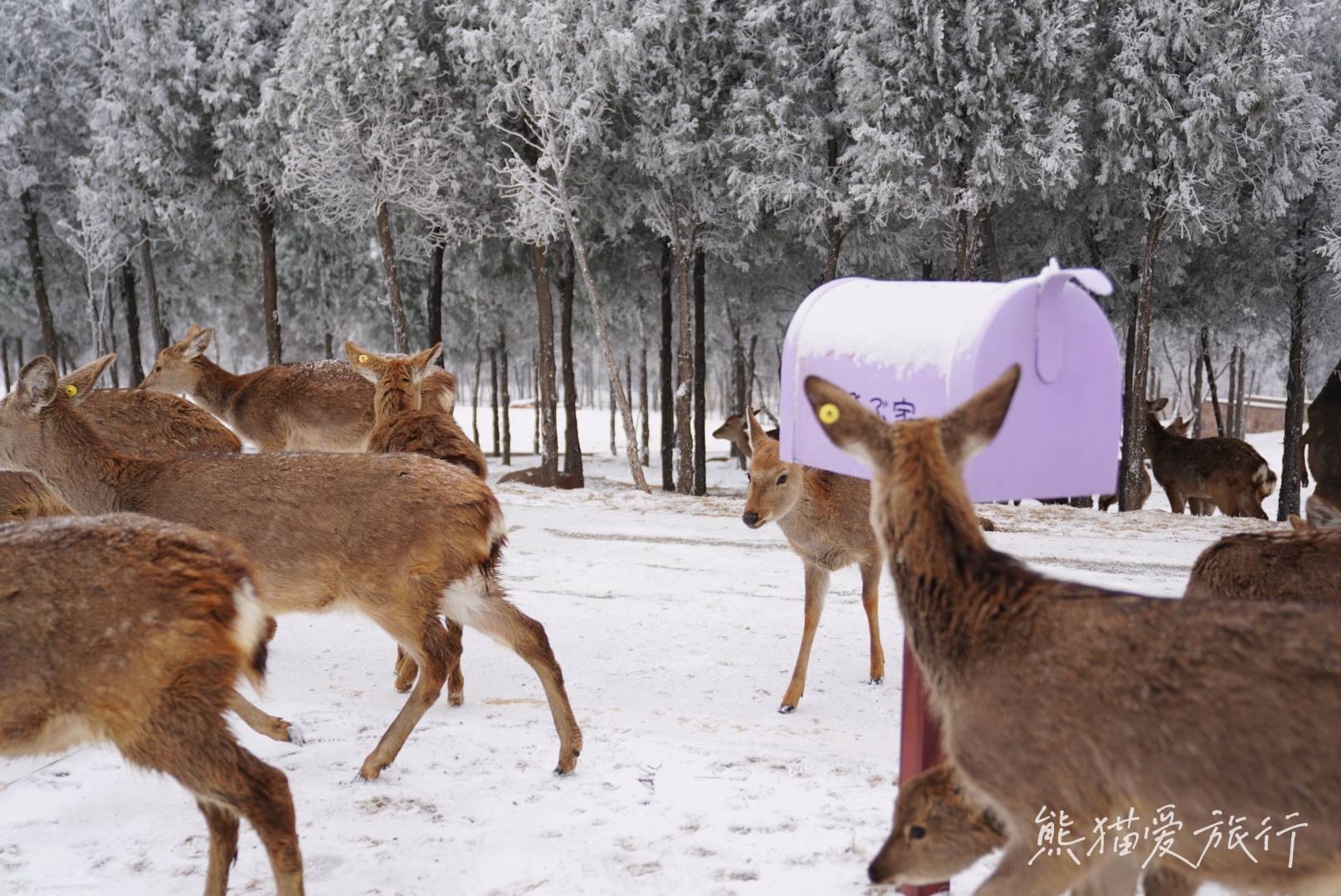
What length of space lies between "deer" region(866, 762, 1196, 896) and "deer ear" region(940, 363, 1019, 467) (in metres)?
0.98

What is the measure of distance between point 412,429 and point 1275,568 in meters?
5.20

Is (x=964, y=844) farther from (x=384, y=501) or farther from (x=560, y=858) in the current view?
(x=384, y=501)

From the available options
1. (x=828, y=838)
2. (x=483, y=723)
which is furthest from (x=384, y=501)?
(x=828, y=838)

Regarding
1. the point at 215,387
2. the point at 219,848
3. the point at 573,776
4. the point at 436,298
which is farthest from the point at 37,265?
the point at 219,848

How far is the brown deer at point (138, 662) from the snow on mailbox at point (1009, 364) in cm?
229

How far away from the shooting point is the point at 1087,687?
2.63 metres

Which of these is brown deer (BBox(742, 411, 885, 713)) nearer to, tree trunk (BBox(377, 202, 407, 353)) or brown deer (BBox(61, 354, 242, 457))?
brown deer (BBox(61, 354, 242, 457))

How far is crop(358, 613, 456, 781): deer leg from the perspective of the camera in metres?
5.06

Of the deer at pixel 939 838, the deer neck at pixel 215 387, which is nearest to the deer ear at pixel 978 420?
the deer at pixel 939 838

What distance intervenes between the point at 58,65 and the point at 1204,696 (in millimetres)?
31027

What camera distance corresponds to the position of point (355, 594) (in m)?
5.15

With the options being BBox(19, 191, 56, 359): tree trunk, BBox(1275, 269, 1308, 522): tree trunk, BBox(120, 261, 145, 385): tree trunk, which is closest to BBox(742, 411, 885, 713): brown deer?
BBox(1275, 269, 1308, 522): tree trunk

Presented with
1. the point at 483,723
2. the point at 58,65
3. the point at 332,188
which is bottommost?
the point at 483,723

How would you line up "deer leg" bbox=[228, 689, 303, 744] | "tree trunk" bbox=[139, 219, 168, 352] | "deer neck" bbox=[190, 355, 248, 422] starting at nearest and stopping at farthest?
1. "deer leg" bbox=[228, 689, 303, 744]
2. "deer neck" bbox=[190, 355, 248, 422]
3. "tree trunk" bbox=[139, 219, 168, 352]
